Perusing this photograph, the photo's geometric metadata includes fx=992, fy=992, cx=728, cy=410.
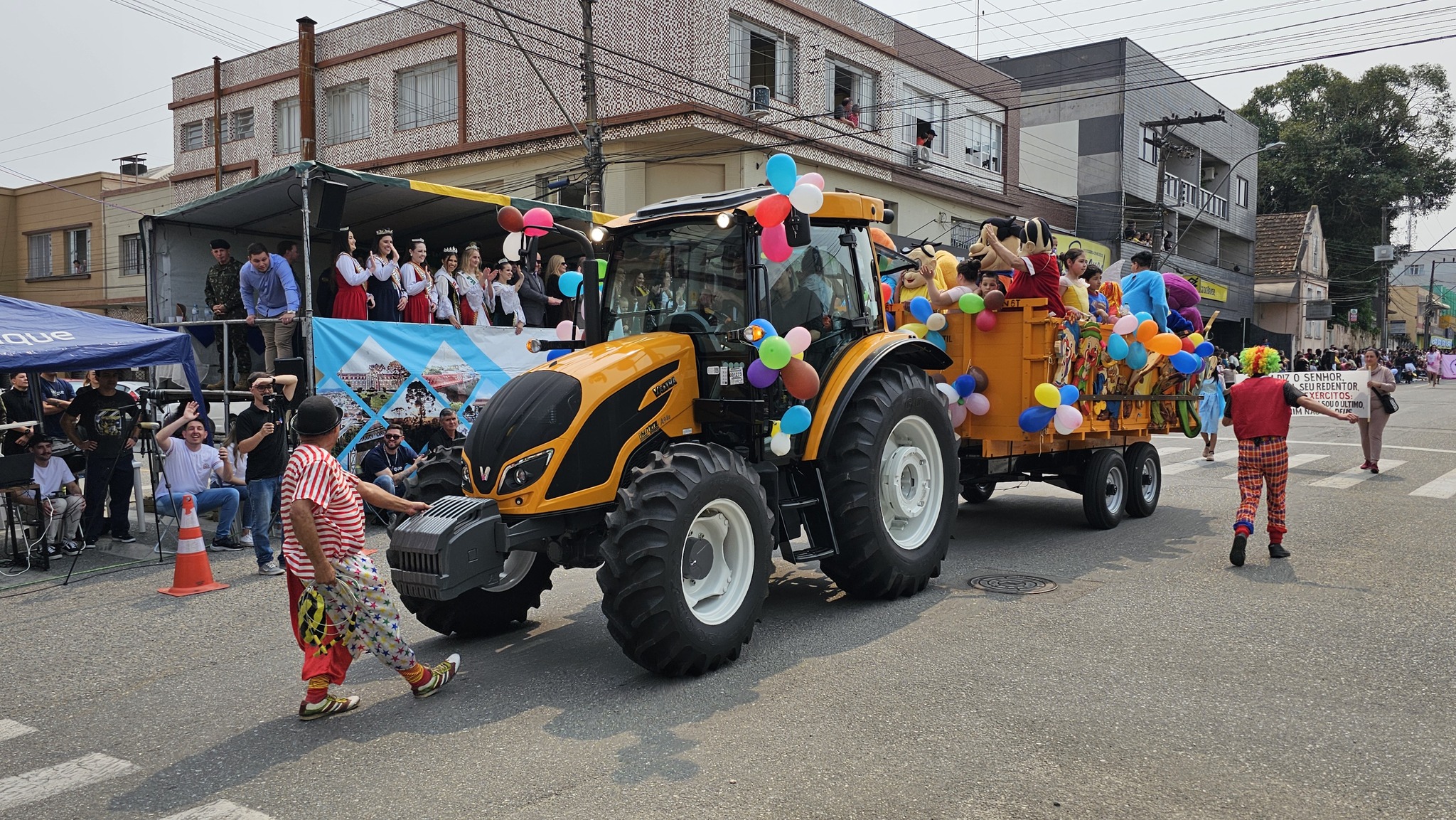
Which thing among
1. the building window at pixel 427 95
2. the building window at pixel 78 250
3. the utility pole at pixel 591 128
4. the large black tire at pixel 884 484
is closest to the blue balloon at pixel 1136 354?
the large black tire at pixel 884 484

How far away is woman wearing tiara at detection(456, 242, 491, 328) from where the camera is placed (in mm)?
12234

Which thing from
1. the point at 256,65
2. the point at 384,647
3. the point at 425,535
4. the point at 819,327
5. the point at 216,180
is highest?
the point at 256,65

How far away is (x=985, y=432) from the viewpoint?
8250 mm

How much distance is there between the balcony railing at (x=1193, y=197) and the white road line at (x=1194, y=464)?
24.4 metres

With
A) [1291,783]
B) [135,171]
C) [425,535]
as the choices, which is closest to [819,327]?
[425,535]

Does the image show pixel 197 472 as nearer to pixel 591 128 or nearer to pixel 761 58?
pixel 591 128

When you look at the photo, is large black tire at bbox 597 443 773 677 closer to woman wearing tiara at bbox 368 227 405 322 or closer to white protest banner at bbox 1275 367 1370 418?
woman wearing tiara at bbox 368 227 405 322

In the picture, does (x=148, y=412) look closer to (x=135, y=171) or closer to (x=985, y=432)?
(x=985, y=432)

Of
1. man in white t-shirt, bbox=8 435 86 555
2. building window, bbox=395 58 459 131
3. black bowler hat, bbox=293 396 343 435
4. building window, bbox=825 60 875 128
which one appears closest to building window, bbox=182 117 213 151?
building window, bbox=395 58 459 131

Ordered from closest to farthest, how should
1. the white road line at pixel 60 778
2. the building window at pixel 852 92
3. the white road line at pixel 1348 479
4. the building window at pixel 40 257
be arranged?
the white road line at pixel 60 778, the white road line at pixel 1348 479, the building window at pixel 852 92, the building window at pixel 40 257

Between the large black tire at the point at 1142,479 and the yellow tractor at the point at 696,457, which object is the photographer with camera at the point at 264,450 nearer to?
the yellow tractor at the point at 696,457

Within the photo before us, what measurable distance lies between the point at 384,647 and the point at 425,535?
628 mm

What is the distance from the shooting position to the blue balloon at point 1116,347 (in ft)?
28.8

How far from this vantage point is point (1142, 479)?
10.0m
